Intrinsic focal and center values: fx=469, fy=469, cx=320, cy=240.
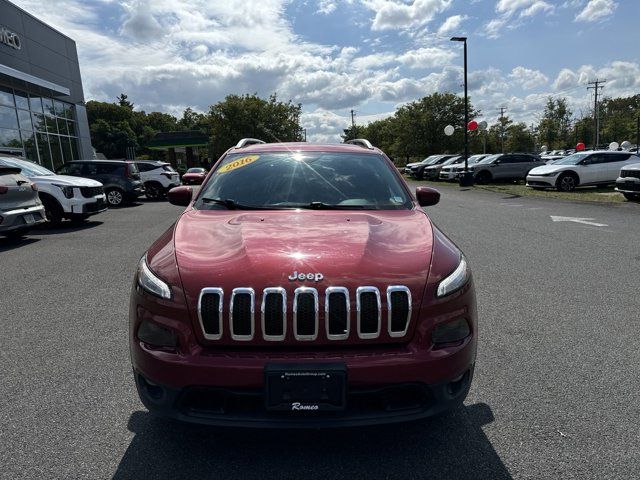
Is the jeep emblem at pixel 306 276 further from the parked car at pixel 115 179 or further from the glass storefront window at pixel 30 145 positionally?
the glass storefront window at pixel 30 145

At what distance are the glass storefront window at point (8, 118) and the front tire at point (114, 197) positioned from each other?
8419 millimetres

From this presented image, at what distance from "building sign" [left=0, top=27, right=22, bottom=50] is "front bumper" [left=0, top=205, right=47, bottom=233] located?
17.8m

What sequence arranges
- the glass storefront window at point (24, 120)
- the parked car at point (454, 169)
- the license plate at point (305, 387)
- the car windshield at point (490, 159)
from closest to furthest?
the license plate at point (305, 387)
the glass storefront window at point (24, 120)
the car windshield at point (490, 159)
the parked car at point (454, 169)

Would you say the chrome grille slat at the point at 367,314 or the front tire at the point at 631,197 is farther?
the front tire at the point at 631,197

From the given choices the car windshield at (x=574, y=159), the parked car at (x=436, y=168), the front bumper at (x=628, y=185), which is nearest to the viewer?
the front bumper at (x=628, y=185)

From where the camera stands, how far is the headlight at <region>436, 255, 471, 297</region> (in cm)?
232

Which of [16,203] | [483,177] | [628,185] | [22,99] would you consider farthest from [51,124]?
[628,185]

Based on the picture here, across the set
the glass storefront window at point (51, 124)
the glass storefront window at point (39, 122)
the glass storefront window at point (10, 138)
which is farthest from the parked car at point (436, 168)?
the glass storefront window at point (10, 138)

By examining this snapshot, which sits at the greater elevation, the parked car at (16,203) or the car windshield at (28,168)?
the car windshield at (28,168)

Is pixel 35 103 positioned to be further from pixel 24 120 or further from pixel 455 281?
pixel 455 281

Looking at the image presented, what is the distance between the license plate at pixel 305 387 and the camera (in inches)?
81.9

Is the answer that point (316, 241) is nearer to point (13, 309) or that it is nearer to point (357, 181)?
point (357, 181)

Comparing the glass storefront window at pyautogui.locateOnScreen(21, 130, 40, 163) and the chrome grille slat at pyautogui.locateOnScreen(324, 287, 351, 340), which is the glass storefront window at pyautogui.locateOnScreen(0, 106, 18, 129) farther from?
the chrome grille slat at pyautogui.locateOnScreen(324, 287, 351, 340)

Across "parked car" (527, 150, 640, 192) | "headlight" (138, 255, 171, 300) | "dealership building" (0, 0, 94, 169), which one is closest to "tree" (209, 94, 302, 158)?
"dealership building" (0, 0, 94, 169)
